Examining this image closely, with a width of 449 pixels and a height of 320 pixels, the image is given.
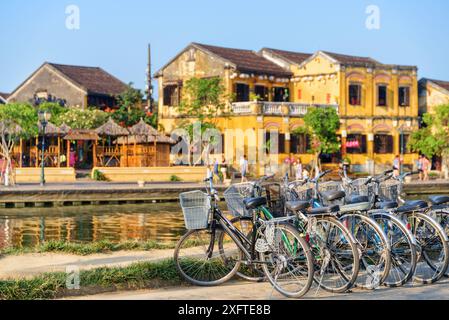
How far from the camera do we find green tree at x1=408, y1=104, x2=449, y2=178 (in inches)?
1735

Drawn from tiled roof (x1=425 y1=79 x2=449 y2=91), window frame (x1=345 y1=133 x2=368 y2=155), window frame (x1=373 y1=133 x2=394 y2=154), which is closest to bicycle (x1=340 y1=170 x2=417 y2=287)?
window frame (x1=345 y1=133 x2=368 y2=155)

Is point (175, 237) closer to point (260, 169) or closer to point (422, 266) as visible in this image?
point (422, 266)

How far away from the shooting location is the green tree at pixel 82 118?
46.6 m

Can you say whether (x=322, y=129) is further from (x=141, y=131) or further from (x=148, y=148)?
(x=141, y=131)

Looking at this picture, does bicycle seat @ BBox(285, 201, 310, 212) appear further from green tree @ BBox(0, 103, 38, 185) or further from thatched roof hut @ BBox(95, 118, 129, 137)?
thatched roof hut @ BBox(95, 118, 129, 137)

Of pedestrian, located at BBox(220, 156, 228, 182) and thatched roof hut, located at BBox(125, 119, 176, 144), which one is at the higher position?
thatched roof hut, located at BBox(125, 119, 176, 144)

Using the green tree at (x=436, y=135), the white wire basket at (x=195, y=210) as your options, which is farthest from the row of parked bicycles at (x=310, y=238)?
the green tree at (x=436, y=135)

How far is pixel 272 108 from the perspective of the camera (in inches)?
1693

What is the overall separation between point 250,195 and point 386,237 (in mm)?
1710

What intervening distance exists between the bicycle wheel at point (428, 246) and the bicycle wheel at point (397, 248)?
199 millimetres

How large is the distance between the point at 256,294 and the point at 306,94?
39.6 meters

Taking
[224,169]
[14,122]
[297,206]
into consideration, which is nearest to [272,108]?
[224,169]

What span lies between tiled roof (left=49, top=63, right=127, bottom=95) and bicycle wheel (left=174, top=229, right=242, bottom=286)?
43277mm

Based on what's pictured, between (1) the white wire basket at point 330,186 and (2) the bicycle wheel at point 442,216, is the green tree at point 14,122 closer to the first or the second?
(1) the white wire basket at point 330,186
